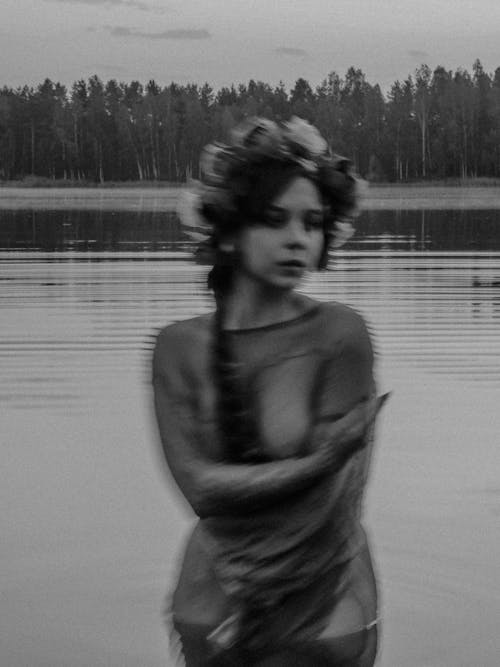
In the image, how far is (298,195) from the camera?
13.9 ft

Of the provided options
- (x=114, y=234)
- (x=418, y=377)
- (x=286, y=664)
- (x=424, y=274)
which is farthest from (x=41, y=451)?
(x=114, y=234)

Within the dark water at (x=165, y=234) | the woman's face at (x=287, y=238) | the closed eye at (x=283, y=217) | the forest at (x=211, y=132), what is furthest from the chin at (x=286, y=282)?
the forest at (x=211, y=132)

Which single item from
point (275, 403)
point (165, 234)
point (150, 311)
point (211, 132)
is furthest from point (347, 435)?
point (211, 132)

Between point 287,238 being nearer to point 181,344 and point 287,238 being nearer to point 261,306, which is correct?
point 261,306

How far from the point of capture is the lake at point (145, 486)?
6.08m

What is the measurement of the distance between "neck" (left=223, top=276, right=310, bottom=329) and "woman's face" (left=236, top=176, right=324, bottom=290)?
0.03m

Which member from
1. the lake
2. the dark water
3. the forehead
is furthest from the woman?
the dark water

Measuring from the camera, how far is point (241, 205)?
14.0ft

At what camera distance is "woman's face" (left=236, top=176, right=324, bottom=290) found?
420 cm

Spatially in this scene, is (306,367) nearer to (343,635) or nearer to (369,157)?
(343,635)

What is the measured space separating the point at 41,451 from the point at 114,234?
41518 mm

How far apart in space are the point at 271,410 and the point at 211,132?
187 meters

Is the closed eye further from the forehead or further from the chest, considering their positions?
the chest

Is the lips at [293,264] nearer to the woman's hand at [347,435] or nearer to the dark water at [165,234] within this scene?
the woman's hand at [347,435]
